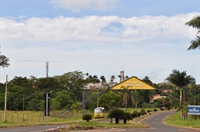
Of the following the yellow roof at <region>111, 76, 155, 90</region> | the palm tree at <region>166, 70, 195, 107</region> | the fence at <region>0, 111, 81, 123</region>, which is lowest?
the fence at <region>0, 111, 81, 123</region>

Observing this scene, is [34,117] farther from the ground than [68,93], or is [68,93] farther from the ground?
[68,93]

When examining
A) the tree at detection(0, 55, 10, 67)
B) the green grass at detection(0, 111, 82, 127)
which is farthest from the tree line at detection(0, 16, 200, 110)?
the green grass at detection(0, 111, 82, 127)

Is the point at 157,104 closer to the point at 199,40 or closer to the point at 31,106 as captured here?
the point at 31,106

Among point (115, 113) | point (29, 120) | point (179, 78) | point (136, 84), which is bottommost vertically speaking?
point (29, 120)

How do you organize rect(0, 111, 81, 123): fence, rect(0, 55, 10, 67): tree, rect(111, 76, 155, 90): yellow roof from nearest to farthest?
1. rect(111, 76, 155, 90): yellow roof
2. rect(0, 111, 81, 123): fence
3. rect(0, 55, 10, 67): tree

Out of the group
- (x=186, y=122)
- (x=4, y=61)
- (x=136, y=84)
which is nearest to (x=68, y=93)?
(x=4, y=61)

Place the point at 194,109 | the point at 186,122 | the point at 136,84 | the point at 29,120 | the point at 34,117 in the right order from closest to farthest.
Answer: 1. the point at 194,109
2. the point at 186,122
3. the point at 136,84
4. the point at 29,120
5. the point at 34,117

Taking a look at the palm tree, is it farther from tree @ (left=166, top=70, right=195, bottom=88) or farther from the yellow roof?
the yellow roof

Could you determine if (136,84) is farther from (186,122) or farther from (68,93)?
(68,93)

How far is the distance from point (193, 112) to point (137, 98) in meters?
71.2

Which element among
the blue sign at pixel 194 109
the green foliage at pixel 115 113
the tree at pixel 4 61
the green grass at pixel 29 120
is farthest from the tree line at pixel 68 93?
the green foliage at pixel 115 113

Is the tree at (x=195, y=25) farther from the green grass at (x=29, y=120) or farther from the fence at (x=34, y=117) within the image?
the fence at (x=34, y=117)

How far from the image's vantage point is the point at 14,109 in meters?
85.3

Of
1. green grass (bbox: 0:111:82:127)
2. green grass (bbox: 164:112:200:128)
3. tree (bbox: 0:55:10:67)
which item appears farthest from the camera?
tree (bbox: 0:55:10:67)
